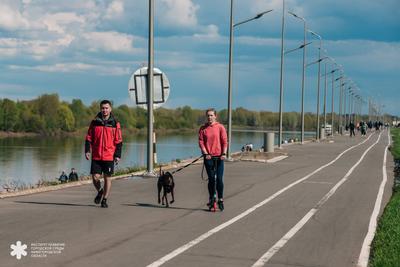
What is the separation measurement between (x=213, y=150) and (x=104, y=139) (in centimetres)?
199

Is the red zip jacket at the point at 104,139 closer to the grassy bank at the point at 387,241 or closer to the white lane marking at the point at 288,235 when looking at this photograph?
the white lane marking at the point at 288,235

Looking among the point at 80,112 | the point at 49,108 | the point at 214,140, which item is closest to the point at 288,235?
the point at 214,140

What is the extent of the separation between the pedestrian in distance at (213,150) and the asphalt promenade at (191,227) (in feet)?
1.25

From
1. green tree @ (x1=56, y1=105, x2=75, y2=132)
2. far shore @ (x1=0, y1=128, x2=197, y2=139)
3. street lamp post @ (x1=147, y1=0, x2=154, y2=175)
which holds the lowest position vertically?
far shore @ (x1=0, y1=128, x2=197, y2=139)

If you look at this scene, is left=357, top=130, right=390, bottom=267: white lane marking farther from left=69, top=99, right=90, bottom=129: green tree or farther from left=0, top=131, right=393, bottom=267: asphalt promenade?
left=69, top=99, right=90, bottom=129: green tree

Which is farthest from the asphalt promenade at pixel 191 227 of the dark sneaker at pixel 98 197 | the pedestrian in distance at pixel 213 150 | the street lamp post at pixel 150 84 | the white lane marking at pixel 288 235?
the street lamp post at pixel 150 84

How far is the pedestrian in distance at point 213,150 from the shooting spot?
12592 millimetres

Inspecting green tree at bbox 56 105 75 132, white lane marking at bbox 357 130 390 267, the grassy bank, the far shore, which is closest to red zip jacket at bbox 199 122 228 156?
white lane marking at bbox 357 130 390 267

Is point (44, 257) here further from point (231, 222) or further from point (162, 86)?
point (162, 86)

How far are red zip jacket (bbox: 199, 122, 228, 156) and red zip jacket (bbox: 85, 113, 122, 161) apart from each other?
5.11 feet

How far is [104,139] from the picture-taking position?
12547 mm

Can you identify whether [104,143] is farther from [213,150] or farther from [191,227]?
[191,227]

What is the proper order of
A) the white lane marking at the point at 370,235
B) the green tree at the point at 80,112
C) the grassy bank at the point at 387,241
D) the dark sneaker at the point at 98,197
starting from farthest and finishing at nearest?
the green tree at the point at 80,112, the dark sneaker at the point at 98,197, the white lane marking at the point at 370,235, the grassy bank at the point at 387,241

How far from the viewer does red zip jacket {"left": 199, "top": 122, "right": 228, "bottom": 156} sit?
1262cm
